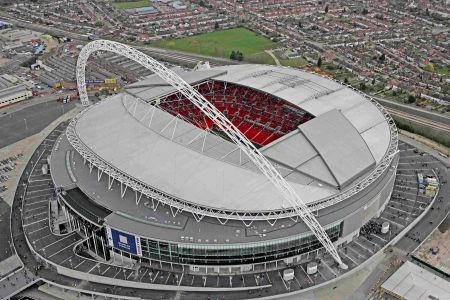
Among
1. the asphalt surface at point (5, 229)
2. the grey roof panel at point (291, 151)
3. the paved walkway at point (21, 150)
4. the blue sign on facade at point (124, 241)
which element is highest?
the grey roof panel at point (291, 151)

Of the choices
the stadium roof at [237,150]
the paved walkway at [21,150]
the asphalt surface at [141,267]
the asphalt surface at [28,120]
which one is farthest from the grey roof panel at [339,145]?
the asphalt surface at [28,120]

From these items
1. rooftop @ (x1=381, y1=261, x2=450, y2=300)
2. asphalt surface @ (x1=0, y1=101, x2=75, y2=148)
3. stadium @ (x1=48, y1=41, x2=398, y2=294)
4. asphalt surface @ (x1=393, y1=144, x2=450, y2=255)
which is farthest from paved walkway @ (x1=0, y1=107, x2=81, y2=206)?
asphalt surface @ (x1=393, y1=144, x2=450, y2=255)

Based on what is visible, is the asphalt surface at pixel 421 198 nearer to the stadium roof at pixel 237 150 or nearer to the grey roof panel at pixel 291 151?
the stadium roof at pixel 237 150

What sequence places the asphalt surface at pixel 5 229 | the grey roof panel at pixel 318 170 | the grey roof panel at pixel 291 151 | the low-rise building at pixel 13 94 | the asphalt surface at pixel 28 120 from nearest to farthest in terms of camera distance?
the grey roof panel at pixel 318 170 < the asphalt surface at pixel 5 229 < the grey roof panel at pixel 291 151 < the asphalt surface at pixel 28 120 < the low-rise building at pixel 13 94

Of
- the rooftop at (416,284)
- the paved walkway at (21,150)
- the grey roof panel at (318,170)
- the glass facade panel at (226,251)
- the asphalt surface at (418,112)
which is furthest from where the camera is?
the asphalt surface at (418,112)

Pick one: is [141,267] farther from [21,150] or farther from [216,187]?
[21,150]

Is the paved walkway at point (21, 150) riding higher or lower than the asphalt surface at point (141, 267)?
lower

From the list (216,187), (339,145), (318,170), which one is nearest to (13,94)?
(216,187)
